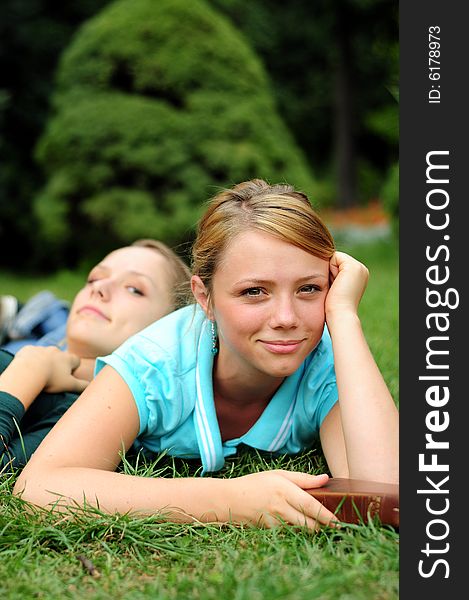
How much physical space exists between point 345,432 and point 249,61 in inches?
312

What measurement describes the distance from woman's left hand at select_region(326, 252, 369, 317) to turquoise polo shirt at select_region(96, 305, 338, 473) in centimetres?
33

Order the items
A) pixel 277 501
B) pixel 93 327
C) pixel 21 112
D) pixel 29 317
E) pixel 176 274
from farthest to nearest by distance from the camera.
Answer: pixel 21 112 → pixel 29 317 → pixel 176 274 → pixel 93 327 → pixel 277 501

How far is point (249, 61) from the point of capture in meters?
9.52

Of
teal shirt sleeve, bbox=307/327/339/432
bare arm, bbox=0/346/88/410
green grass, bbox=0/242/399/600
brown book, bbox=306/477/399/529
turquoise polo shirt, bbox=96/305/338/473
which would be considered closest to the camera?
green grass, bbox=0/242/399/600

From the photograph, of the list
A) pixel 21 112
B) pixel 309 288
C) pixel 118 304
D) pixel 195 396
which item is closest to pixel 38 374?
pixel 118 304

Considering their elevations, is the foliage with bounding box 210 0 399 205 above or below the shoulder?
above

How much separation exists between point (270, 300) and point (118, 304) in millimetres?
1175

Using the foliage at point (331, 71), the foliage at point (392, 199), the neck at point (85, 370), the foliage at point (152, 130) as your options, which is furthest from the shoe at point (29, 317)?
the foliage at point (331, 71)

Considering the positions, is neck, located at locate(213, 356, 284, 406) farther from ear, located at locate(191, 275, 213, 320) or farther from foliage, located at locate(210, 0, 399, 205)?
foliage, located at locate(210, 0, 399, 205)

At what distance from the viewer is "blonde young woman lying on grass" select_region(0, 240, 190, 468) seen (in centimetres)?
288

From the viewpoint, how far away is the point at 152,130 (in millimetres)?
8906

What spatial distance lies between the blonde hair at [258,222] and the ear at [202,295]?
0.06 ft

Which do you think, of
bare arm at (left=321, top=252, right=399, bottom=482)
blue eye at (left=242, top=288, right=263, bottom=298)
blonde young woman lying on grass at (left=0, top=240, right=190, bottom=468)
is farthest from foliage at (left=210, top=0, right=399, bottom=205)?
blue eye at (left=242, top=288, right=263, bottom=298)

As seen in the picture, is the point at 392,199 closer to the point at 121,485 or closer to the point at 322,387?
the point at 322,387
